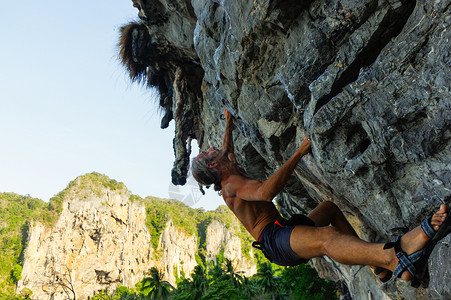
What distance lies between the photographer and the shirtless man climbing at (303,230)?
2709mm

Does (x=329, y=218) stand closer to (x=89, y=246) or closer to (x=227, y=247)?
(x=89, y=246)

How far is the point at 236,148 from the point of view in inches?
325

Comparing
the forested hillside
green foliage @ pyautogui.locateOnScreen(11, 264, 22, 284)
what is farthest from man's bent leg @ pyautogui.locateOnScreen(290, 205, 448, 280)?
green foliage @ pyautogui.locateOnScreen(11, 264, 22, 284)

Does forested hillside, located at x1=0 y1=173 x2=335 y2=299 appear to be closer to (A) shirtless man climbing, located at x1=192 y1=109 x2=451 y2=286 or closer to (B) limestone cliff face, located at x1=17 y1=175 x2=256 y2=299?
(B) limestone cliff face, located at x1=17 y1=175 x2=256 y2=299

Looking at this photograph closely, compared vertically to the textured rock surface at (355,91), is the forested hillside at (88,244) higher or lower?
higher

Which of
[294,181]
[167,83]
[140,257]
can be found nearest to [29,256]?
[140,257]

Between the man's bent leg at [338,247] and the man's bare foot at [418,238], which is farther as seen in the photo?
the man's bent leg at [338,247]

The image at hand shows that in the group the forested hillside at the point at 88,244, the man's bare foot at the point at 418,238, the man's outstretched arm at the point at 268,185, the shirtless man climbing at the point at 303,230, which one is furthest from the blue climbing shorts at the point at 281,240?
the forested hillside at the point at 88,244

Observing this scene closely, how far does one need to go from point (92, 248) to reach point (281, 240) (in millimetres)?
73836

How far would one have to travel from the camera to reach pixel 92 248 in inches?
2702

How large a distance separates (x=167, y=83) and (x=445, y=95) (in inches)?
407

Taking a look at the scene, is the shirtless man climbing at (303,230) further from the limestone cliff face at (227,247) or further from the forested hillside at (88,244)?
the limestone cliff face at (227,247)

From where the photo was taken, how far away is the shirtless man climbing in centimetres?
271

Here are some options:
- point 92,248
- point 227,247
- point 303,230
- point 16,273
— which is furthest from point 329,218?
point 227,247
